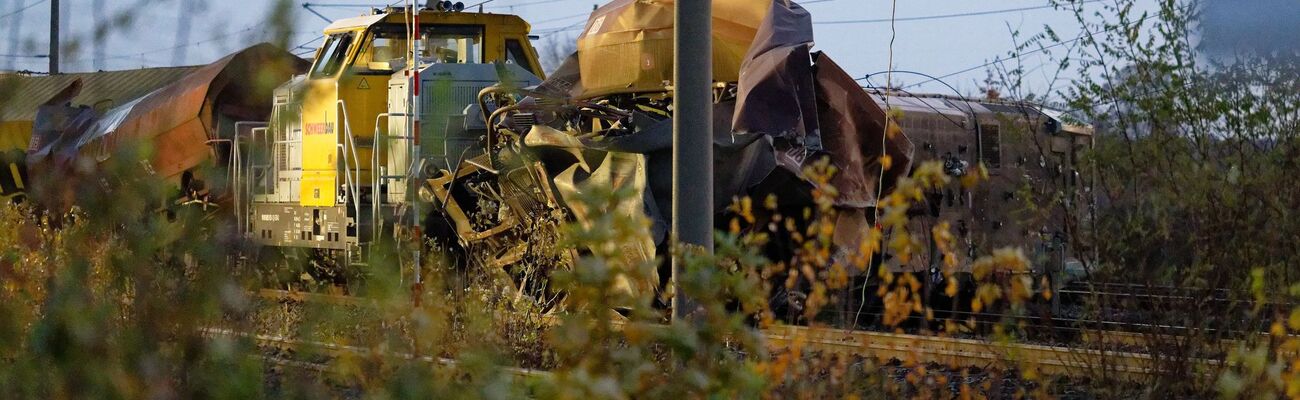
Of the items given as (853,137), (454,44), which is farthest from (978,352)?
(454,44)

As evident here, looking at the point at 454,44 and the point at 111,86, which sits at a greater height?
the point at 111,86

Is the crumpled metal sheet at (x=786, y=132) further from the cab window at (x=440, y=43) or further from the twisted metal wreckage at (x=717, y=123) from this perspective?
the cab window at (x=440, y=43)

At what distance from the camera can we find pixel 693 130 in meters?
7.83

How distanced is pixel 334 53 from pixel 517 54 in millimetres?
1870

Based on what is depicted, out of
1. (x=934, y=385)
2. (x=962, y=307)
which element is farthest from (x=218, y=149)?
(x=934, y=385)

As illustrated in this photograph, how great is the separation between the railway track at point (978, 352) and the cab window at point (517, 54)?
598cm

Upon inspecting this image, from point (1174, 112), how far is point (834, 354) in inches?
112

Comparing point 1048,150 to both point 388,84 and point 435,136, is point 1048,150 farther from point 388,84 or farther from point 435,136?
point 435,136

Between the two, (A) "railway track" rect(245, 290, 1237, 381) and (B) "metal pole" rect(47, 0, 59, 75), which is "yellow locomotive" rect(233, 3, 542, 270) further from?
(B) "metal pole" rect(47, 0, 59, 75)

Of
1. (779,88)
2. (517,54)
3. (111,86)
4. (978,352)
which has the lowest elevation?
(978,352)

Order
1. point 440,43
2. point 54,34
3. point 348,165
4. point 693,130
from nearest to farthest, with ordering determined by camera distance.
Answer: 1. point 54,34
2. point 693,130
3. point 348,165
4. point 440,43

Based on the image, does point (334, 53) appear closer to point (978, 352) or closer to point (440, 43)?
point (440, 43)

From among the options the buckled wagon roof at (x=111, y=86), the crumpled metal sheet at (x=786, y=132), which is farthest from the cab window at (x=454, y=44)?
the crumpled metal sheet at (x=786, y=132)

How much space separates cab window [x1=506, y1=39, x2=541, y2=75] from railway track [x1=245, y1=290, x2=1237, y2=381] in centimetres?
598
